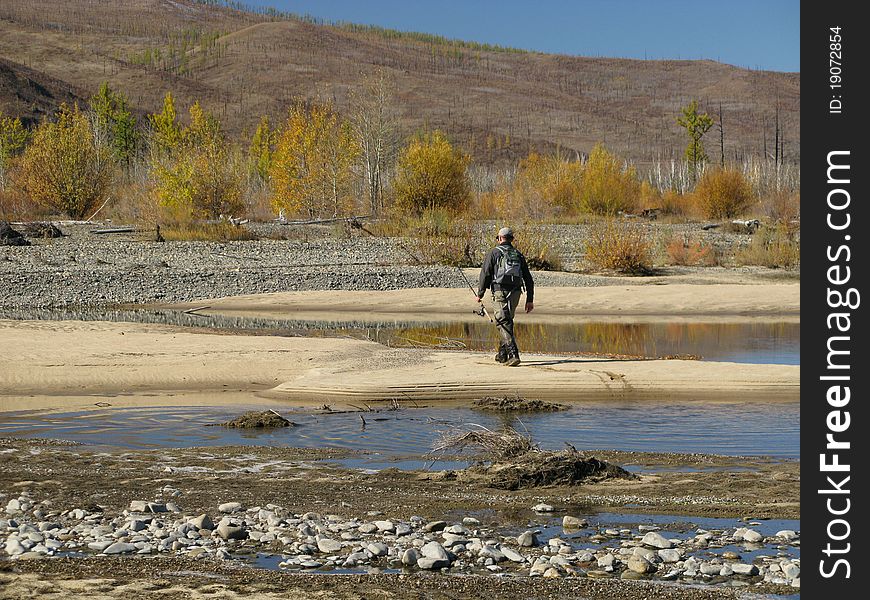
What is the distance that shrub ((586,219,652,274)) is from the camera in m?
30.9

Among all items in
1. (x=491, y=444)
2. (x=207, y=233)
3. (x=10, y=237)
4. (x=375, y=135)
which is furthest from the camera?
(x=375, y=135)

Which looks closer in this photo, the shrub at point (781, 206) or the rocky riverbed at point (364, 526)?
the rocky riverbed at point (364, 526)

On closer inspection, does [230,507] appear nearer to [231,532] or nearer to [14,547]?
[231,532]

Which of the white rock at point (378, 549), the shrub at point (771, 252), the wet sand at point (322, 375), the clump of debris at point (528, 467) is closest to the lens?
the white rock at point (378, 549)

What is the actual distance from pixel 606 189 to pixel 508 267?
42.3m

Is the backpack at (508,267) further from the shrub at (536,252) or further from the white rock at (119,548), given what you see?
the shrub at (536,252)

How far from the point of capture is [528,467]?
882 centimetres

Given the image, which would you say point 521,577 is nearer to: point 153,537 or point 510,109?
point 153,537

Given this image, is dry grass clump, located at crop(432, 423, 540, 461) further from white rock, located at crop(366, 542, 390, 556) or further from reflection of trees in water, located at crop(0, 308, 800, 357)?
reflection of trees in water, located at crop(0, 308, 800, 357)

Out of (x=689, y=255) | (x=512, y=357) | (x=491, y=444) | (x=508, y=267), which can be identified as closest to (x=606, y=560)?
(x=491, y=444)

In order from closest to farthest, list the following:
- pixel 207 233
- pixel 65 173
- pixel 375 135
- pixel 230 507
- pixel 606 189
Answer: pixel 230 507
pixel 207 233
pixel 65 173
pixel 375 135
pixel 606 189

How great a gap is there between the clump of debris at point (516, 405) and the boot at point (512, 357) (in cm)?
163

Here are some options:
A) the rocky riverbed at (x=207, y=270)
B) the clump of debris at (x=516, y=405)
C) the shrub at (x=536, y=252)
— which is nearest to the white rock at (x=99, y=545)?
the clump of debris at (x=516, y=405)

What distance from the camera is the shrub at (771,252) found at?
32.7m
